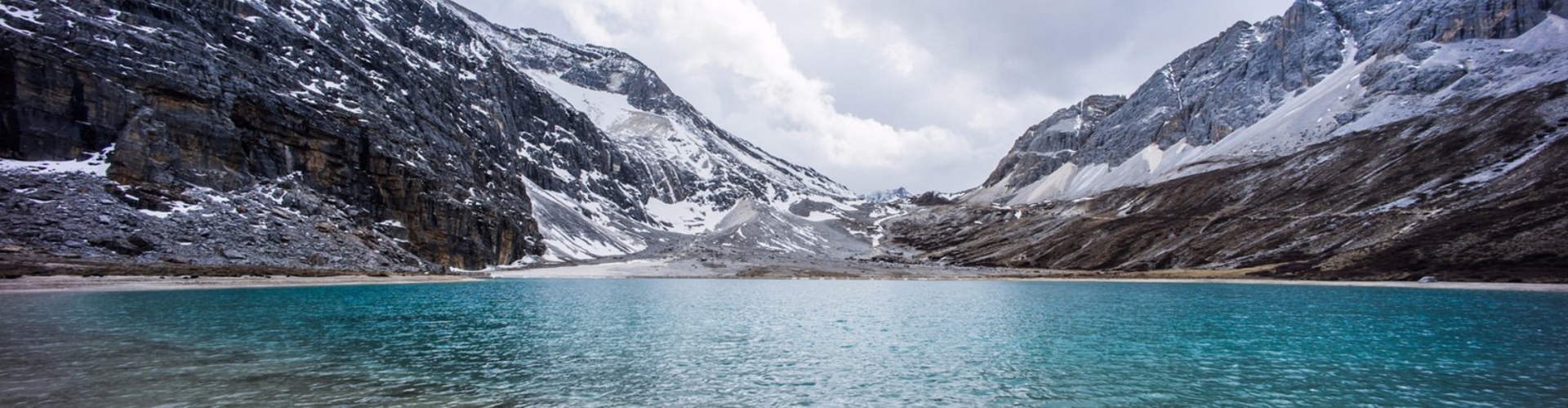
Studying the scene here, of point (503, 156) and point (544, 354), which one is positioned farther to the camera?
point (503, 156)

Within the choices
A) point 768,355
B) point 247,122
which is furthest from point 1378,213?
point 247,122

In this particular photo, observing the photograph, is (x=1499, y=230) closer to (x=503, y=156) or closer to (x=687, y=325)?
(x=687, y=325)

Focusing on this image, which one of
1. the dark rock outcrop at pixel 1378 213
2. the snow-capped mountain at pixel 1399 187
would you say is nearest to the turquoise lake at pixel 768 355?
the dark rock outcrop at pixel 1378 213

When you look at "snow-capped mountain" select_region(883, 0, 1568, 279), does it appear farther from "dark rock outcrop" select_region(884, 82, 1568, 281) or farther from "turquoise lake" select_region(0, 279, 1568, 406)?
"turquoise lake" select_region(0, 279, 1568, 406)

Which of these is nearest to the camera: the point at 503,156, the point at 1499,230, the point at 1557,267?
the point at 1557,267

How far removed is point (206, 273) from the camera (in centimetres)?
6969

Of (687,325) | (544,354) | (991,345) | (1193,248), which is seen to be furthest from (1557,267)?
(544,354)

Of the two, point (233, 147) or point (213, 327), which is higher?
point (233, 147)

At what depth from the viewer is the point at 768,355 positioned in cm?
2814

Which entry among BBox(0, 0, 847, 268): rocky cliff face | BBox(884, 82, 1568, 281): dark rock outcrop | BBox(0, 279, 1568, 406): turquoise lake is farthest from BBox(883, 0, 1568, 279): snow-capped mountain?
BBox(0, 0, 847, 268): rocky cliff face

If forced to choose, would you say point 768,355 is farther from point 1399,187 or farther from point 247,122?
point 1399,187

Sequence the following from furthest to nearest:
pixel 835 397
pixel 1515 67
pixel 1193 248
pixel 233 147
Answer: pixel 1515 67
pixel 1193 248
pixel 233 147
pixel 835 397

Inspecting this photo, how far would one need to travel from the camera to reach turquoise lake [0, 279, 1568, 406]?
63.8 ft

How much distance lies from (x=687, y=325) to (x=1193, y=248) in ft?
390
